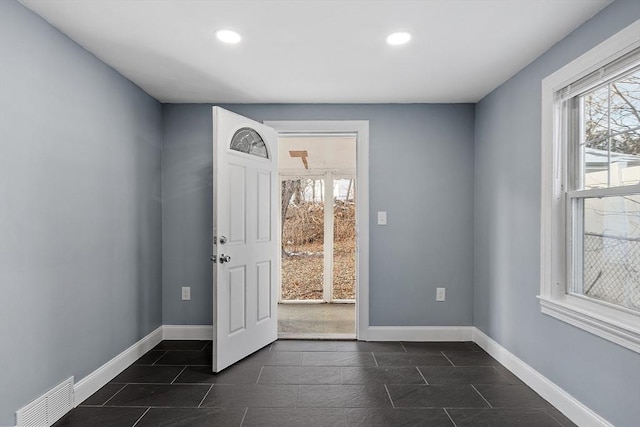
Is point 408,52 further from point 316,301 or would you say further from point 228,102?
point 316,301

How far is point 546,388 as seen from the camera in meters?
2.47

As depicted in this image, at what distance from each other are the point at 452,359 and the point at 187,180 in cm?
286

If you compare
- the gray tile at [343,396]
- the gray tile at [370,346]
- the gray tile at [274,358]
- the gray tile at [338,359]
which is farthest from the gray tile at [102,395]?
the gray tile at [370,346]

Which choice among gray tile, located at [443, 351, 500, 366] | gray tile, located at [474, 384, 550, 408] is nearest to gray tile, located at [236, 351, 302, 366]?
gray tile, located at [443, 351, 500, 366]

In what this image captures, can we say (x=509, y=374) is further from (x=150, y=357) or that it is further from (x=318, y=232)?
(x=318, y=232)

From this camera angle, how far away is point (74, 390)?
2.37 meters

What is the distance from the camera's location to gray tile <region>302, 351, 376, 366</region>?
10.1 feet

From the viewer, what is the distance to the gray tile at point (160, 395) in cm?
243

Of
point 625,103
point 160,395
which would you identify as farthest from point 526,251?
point 160,395

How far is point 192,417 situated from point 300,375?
0.85 m

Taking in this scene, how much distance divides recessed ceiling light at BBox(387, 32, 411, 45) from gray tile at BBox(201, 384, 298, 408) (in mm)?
2346

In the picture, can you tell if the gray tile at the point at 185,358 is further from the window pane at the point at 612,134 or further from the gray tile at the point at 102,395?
the window pane at the point at 612,134

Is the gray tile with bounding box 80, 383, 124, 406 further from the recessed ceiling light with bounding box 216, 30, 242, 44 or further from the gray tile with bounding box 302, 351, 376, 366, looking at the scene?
the recessed ceiling light with bounding box 216, 30, 242, 44

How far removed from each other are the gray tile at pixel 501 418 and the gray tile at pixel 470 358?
2.43 feet
